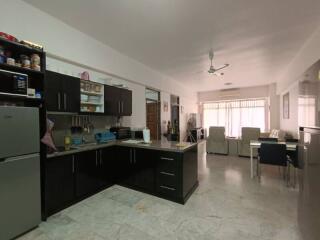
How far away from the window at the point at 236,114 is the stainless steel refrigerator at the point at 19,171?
25.5ft

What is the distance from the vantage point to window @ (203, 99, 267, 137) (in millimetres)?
7391

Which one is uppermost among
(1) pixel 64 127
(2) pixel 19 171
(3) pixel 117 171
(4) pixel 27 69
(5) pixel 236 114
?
(4) pixel 27 69

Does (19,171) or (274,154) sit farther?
(274,154)

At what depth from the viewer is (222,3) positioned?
2.15m

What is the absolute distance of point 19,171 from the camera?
1785 mm

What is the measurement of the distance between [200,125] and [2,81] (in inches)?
318

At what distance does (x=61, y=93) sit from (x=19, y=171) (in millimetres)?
1150

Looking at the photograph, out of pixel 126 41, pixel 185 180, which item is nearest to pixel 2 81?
pixel 126 41

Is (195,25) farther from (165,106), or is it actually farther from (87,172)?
(165,106)

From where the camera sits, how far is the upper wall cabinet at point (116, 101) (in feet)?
10.5

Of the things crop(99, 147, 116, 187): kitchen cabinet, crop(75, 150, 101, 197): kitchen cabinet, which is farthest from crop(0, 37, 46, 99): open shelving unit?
crop(99, 147, 116, 187): kitchen cabinet

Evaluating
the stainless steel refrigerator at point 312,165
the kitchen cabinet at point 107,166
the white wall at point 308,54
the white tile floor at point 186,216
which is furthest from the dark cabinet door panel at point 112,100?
the white wall at point 308,54

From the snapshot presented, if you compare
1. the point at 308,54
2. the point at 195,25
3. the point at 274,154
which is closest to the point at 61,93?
the point at 195,25

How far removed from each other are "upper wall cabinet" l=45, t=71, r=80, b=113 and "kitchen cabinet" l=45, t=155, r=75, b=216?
0.74 m
